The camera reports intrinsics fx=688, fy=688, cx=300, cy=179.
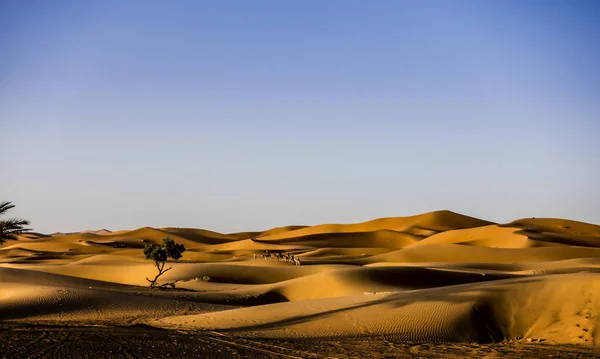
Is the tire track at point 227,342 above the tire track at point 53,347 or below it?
below

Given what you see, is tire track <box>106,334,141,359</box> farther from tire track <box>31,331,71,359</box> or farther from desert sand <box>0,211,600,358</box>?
desert sand <box>0,211,600,358</box>

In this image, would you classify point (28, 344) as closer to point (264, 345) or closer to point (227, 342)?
point (227, 342)

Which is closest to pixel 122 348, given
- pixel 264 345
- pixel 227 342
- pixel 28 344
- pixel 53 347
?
pixel 53 347

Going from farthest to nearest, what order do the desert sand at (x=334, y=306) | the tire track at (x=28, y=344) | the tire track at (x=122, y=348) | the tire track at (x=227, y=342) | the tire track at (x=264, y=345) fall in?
1. the desert sand at (x=334, y=306)
2. the tire track at (x=264, y=345)
3. the tire track at (x=227, y=342)
4. the tire track at (x=122, y=348)
5. the tire track at (x=28, y=344)

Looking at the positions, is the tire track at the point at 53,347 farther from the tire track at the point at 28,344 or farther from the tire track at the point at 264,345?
the tire track at the point at 264,345

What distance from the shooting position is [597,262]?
1628 inches

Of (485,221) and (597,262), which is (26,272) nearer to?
(597,262)

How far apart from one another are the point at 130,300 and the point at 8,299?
3.91 meters

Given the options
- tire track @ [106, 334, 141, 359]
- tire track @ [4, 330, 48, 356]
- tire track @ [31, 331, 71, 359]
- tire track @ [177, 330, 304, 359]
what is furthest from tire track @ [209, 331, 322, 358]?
tire track @ [4, 330, 48, 356]

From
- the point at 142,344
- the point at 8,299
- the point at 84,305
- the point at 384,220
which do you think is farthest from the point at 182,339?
the point at 384,220

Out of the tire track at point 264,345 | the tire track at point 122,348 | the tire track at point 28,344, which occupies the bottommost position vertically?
the tire track at point 264,345

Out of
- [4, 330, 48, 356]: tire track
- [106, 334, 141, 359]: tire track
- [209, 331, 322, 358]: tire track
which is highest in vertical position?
[4, 330, 48, 356]: tire track

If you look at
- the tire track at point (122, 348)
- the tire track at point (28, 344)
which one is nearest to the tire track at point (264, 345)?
the tire track at point (122, 348)

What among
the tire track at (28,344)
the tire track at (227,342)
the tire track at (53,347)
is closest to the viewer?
the tire track at (53,347)
